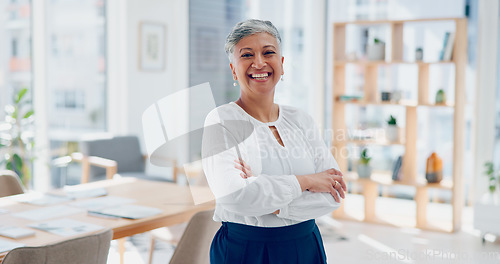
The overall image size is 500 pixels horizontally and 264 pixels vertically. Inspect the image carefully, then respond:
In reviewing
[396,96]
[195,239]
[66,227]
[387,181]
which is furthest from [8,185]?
[396,96]

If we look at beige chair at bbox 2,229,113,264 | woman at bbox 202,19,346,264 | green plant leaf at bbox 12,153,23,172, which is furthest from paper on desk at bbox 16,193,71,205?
green plant leaf at bbox 12,153,23,172

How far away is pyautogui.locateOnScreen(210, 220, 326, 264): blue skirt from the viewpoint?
1686 millimetres

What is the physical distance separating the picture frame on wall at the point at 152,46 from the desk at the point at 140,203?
8.86ft

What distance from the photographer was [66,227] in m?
2.53

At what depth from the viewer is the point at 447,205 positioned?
5.70 meters

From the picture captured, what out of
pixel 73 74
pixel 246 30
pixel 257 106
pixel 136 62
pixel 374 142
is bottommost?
pixel 374 142

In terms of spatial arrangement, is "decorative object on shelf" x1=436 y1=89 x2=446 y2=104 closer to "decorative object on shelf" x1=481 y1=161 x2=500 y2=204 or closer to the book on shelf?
the book on shelf

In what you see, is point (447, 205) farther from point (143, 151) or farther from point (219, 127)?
point (219, 127)

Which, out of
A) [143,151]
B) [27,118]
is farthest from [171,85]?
[27,118]

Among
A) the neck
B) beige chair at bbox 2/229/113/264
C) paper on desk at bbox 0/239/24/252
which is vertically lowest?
paper on desk at bbox 0/239/24/252

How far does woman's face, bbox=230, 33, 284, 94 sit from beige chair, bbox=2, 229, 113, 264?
2.42 feet

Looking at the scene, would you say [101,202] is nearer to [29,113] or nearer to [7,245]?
[7,245]

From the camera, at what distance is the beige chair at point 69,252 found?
173cm

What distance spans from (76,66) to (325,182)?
4.64 metres
